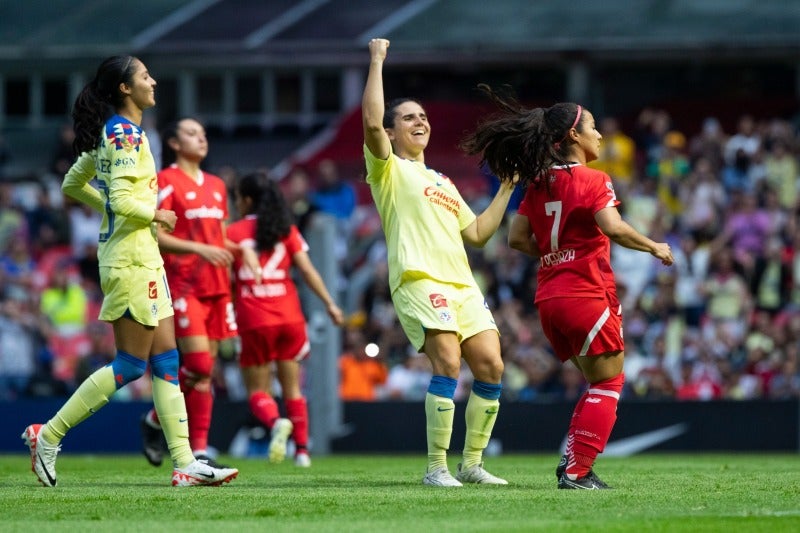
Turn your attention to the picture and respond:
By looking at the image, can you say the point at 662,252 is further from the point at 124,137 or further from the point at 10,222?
the point at 10,222

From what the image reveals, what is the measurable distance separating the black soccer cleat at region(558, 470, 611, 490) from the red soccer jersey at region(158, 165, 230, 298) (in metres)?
3.89

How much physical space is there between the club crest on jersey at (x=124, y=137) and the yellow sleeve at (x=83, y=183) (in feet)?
1.02

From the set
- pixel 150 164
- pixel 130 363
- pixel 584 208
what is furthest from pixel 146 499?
pixel 584 208

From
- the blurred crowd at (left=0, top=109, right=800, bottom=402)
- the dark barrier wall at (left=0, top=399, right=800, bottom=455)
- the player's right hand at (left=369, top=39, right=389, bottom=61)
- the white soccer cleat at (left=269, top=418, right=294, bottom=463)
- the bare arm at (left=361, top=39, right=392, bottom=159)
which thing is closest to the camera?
the bare arm at (left=361, top=39, right=392, bottom=159)

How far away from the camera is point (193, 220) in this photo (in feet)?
36.9

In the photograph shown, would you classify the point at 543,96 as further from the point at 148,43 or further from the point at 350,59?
the point at 148,43

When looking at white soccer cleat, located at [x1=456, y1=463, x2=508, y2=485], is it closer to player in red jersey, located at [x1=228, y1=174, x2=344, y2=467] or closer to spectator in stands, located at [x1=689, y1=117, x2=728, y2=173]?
player in red jersey, located at [x1=228, y1=174, x2=344, y2=467]

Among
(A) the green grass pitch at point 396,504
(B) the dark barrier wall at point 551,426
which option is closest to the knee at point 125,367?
(A) the green grass pitch at point 396,504

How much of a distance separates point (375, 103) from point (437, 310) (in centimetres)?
129

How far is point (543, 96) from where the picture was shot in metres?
28.9

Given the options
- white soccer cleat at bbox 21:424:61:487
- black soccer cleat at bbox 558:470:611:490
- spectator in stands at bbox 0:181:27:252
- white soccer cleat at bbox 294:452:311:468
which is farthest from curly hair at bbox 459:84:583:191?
spectator in stands at bbox 0:181:27:252

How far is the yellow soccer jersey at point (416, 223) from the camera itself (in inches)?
353

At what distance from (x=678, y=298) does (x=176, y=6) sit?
1354 centimetres

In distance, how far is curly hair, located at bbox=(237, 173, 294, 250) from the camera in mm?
12570
